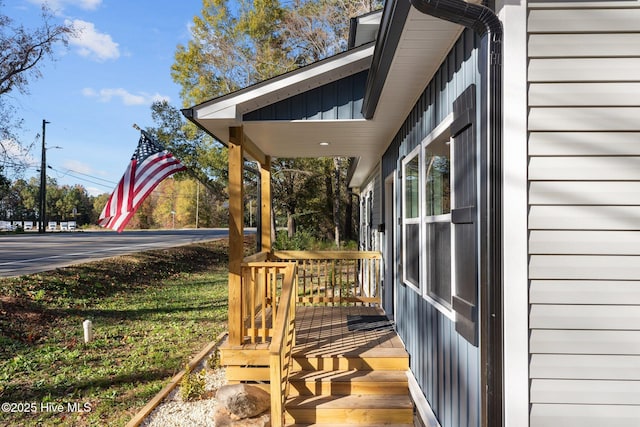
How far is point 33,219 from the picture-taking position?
50.8 metres

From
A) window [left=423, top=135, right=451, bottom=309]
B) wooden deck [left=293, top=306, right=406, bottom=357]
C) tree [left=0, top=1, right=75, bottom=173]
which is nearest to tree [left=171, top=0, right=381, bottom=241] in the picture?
tree [left=0, top=1, right=75, bottom=173]

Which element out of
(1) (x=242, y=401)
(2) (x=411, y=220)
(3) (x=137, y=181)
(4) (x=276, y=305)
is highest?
(3) (x=137, y=181)

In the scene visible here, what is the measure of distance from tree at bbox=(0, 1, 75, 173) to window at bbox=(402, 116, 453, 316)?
10546 mm

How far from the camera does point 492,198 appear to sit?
1.98m

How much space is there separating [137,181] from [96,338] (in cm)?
366

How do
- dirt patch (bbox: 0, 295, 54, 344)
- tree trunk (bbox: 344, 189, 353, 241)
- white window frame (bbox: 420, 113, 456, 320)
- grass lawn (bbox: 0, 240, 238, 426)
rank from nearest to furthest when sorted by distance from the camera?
white window frame (bbox: 420, 113, 456, 320), grass lawn (bbox: 0, 240, 238, 426), dirt patch (bbox: 0, 295, 54, 344), tree trunk (bbox: 344, 189, 353, 241)

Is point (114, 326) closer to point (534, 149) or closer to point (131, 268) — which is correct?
point (131, 268)

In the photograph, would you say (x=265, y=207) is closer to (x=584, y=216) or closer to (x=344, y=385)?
(x=344, y=385)

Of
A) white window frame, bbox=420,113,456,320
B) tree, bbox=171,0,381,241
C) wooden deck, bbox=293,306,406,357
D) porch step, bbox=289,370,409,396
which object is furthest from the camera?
tree, bbox=171,0,381,241

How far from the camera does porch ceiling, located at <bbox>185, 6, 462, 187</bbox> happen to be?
9.02 feet

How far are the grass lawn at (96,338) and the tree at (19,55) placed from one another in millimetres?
3660

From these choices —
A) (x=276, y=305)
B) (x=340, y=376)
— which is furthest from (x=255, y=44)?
(x=340, y=376)

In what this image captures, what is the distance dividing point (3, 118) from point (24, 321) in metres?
5.95

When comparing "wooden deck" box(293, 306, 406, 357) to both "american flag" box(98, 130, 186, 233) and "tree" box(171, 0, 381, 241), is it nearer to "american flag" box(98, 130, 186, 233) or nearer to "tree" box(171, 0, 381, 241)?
"american flag" box(98, 130, 186, 233)
